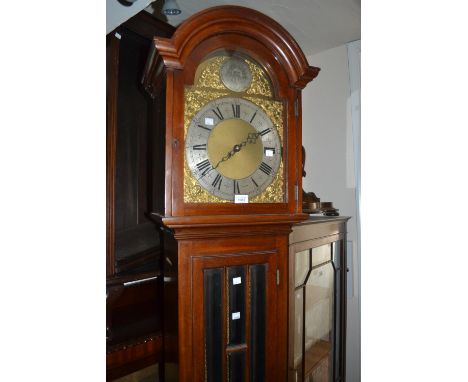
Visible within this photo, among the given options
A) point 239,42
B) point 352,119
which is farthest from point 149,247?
point 352,119

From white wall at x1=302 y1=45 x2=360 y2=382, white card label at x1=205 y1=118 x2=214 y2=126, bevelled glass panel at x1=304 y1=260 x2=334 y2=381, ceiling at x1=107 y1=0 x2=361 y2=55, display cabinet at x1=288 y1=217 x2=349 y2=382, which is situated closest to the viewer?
A: white card label at x1=205 y1=118 x2=214 y2=126

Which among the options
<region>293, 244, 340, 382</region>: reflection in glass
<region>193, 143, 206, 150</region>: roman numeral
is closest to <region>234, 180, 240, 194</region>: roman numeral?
<region>193, 143, 206, 150</region>: roman numeral

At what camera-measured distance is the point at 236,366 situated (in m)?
1.14

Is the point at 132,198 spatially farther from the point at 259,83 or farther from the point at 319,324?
the point at 319,324

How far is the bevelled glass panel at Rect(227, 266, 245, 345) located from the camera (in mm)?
1133

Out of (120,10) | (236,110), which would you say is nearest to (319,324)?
(236,110)

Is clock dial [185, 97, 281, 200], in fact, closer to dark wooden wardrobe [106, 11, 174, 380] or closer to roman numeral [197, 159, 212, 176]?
roman numeral [197, 159, 212, 176]

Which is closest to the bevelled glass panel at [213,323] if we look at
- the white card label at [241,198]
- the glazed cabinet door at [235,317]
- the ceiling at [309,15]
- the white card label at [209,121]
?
the glazed cabinet door at [235,317]

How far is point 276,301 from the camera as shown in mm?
1198

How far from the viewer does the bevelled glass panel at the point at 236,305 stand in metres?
1.13

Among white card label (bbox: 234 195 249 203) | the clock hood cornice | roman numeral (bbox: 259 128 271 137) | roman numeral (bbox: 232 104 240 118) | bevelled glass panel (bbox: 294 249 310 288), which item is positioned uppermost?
the clock hood cornice

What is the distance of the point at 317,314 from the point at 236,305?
552 mm
